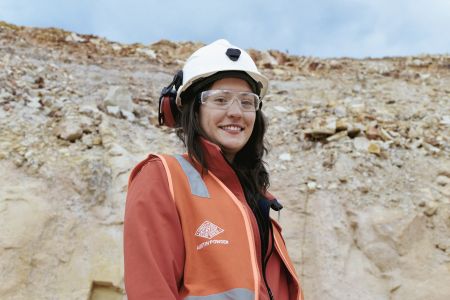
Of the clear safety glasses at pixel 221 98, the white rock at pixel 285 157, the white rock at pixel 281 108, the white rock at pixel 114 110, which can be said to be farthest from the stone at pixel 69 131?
the clear safety glasses at pixel 221 98

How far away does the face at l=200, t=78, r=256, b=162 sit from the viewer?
2340 millimetres

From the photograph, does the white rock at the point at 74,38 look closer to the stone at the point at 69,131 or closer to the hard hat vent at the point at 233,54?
the stone at the point at 69,131

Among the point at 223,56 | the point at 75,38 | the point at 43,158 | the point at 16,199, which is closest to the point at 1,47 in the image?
the point at 75,38

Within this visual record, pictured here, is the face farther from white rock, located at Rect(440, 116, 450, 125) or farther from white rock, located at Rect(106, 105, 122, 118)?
white rock, located at Rect(440, 116, 450, 125)

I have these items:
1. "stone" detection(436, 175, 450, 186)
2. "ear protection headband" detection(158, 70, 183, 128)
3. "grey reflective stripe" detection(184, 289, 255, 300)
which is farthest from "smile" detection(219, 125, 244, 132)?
"stone" detection(436, 175, 450, 186)

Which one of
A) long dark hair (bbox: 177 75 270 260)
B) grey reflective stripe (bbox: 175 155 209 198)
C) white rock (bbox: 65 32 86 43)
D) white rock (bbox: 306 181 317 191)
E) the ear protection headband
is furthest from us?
white rock (bbox: 65 32 86 43)

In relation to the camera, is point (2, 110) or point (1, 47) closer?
point (2, 110)

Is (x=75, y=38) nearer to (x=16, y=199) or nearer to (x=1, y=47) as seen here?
(x=1, y=47)

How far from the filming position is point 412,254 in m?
4.69

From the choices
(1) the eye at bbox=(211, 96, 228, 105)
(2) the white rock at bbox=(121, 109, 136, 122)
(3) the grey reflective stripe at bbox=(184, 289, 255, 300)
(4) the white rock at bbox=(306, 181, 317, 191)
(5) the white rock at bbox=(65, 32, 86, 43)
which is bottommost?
(3) the grey reflective stripe at bbox=(184, 289, 255, 300)

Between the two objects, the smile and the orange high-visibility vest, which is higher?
the smile

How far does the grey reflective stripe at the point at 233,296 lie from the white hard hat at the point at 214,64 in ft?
3.58

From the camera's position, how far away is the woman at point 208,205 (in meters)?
1.85

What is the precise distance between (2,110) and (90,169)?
1.42m
